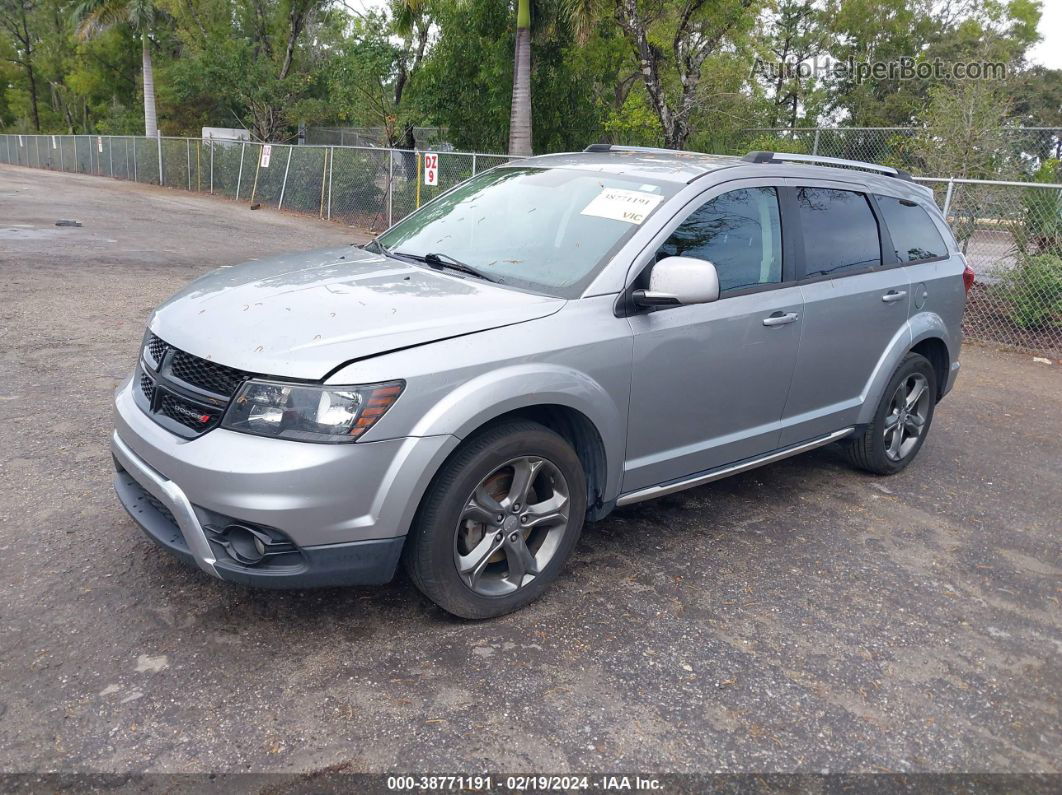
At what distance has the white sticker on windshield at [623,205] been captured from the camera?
3.95m

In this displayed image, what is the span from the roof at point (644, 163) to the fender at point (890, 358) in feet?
4.76

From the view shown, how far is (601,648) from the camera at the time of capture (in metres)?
3.39

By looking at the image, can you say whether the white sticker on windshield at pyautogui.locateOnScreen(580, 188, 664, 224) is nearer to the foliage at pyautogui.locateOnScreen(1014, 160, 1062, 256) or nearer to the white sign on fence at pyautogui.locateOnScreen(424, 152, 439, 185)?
the foliage at pyautogui.locateOnScreen(1014, 160, 1062, 256)

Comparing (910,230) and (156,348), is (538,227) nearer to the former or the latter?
(156,348)

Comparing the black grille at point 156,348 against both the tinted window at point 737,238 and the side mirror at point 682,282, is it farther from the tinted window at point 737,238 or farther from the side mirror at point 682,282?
the tinted window at point 737,238

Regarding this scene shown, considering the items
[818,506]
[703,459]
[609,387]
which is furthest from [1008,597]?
[609,387]

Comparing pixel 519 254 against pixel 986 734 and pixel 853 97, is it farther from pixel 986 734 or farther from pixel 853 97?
pixel 853 97

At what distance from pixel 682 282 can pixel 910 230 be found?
253 centimetres

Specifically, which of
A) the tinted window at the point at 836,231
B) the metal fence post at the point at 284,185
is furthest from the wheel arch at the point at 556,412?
the metal fence post at the point at 284,185

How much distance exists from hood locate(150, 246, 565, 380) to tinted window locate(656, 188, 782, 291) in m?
0.79

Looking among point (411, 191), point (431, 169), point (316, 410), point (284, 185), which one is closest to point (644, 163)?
point (316, 410)

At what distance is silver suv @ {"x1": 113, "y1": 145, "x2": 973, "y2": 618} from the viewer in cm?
302

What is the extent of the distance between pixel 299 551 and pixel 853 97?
45573 mm

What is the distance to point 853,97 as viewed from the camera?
140 ft
